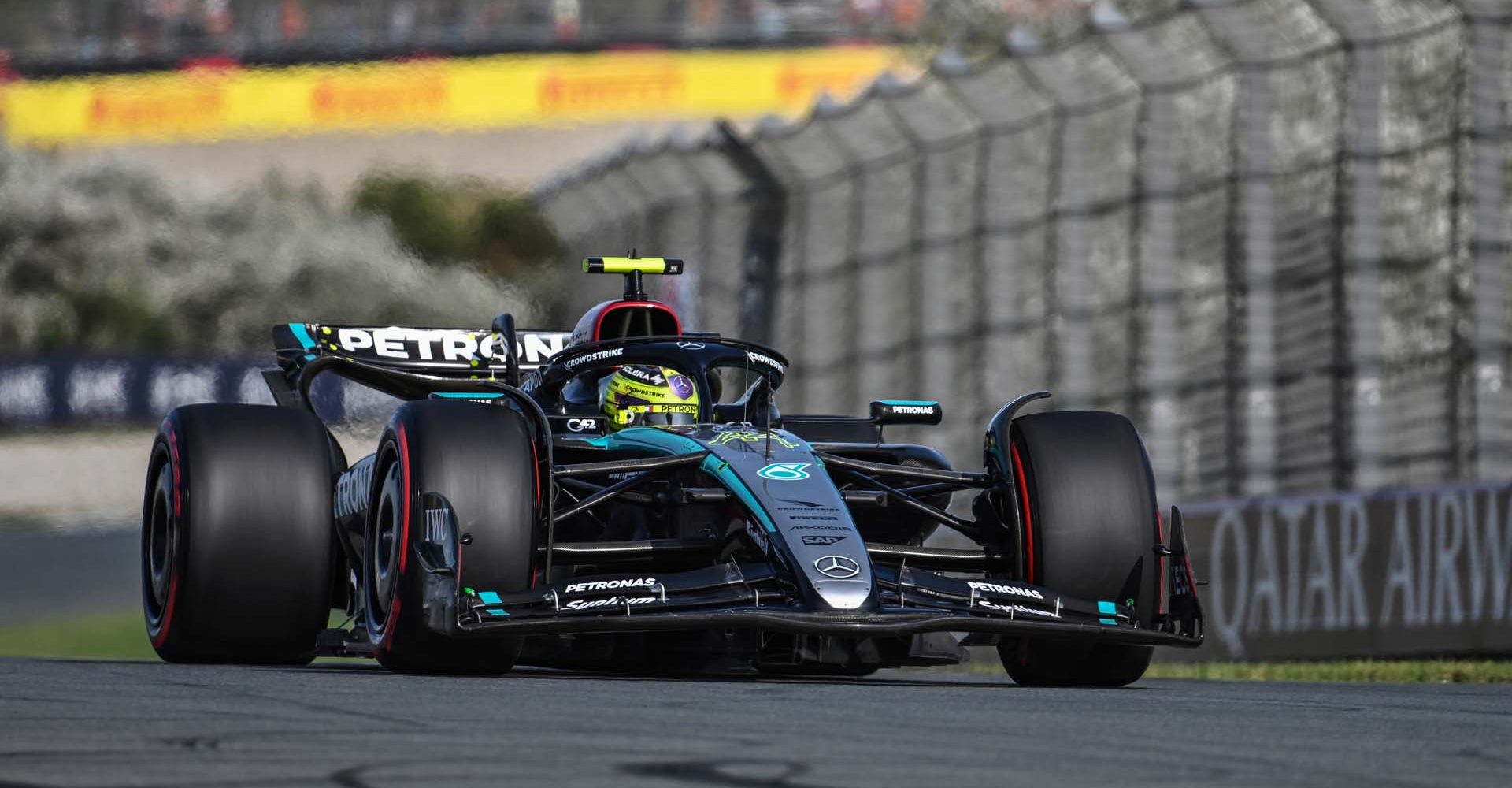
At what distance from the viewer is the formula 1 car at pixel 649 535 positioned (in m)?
8.24

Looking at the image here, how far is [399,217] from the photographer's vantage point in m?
43.1

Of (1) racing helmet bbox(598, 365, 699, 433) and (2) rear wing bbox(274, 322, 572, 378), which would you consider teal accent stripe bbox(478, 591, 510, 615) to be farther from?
(2) rear wing bbox(274, 322, 572, 378)

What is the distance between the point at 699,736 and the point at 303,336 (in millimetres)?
6393

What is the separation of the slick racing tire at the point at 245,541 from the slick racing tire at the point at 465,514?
119 cm

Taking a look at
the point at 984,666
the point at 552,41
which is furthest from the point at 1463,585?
the point at 552,41

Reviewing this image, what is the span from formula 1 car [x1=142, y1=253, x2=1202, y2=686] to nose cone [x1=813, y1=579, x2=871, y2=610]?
1cm

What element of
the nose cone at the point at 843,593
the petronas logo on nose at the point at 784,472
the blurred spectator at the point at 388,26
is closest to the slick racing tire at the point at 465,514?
the petronas logo on nose at the point at 784,472

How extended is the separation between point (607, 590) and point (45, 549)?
19298mm

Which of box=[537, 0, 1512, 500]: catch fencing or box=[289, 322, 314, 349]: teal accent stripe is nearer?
box=[289, 322, 314, 349]: teal accent stripe

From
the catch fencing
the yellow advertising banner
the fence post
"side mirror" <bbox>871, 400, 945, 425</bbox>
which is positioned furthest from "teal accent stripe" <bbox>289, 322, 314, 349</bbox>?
the yellow advertising banner

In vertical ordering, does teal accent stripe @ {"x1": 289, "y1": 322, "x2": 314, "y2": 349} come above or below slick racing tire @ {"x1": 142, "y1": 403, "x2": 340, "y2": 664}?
above

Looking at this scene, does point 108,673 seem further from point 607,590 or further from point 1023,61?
point 1023,61

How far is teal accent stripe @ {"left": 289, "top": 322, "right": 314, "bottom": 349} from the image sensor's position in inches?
467

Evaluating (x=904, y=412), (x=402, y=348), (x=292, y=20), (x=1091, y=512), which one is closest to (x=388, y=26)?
(x=292, y=20)
